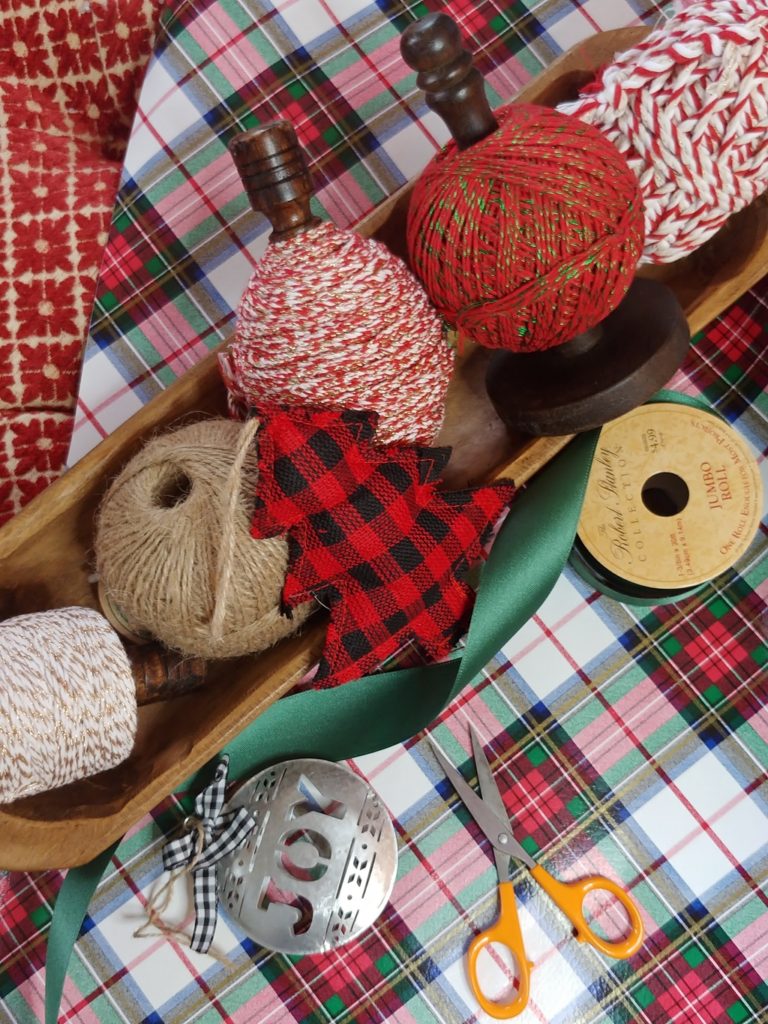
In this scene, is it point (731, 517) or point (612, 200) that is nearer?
Answer: point (612, 200)

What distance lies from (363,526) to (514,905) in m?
0.35

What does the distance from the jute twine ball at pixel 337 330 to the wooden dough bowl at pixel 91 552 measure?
8 cm

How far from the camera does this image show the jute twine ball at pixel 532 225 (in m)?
0.45

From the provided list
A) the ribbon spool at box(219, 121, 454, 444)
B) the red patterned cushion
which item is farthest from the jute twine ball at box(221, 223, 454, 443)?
the red patterned cushion

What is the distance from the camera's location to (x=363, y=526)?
19.7 inches

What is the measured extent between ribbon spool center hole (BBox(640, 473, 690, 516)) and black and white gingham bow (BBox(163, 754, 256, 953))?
0.38m

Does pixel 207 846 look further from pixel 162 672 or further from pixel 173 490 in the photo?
pixel 173 490

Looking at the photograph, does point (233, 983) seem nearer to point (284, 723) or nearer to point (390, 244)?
point (284, 723)

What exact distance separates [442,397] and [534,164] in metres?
0.15

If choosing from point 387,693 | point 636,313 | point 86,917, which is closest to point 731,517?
point 636,313

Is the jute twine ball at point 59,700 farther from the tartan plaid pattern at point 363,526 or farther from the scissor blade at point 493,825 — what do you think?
the scissor blade at point 493,825

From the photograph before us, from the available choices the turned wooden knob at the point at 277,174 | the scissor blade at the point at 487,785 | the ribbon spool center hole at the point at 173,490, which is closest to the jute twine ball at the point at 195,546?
the ribbon spool center hole at the point at 173,490

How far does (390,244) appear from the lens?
582 mm

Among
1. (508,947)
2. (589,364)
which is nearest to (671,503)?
(589,364)
